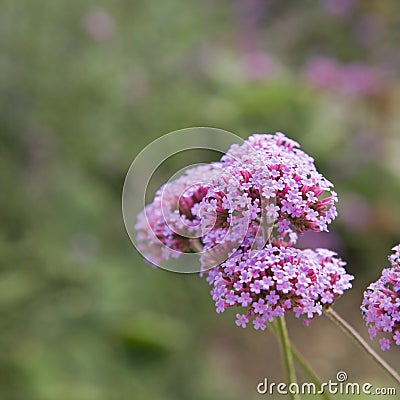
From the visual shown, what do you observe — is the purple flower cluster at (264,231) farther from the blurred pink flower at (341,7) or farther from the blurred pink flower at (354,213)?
the blurred pink flower at (341,7)

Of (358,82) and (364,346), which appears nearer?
(364,346)

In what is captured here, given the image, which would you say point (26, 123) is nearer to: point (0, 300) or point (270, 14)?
point (0, 300)

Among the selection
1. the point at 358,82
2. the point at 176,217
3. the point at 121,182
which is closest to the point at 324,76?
the point at 358,82

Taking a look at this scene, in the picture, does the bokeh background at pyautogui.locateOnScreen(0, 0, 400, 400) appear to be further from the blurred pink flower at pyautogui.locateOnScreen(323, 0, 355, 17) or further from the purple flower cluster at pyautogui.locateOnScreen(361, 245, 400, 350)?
the purple flower cluster at pyautogui.locateOnScreen(361, 245, 400, 350)

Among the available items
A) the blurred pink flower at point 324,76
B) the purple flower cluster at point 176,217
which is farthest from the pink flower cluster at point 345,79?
the purple flower cluster at point 176,217

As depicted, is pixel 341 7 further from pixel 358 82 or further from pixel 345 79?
pixel 358 82

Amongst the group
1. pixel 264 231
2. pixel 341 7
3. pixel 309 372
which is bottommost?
pixel 309 372
